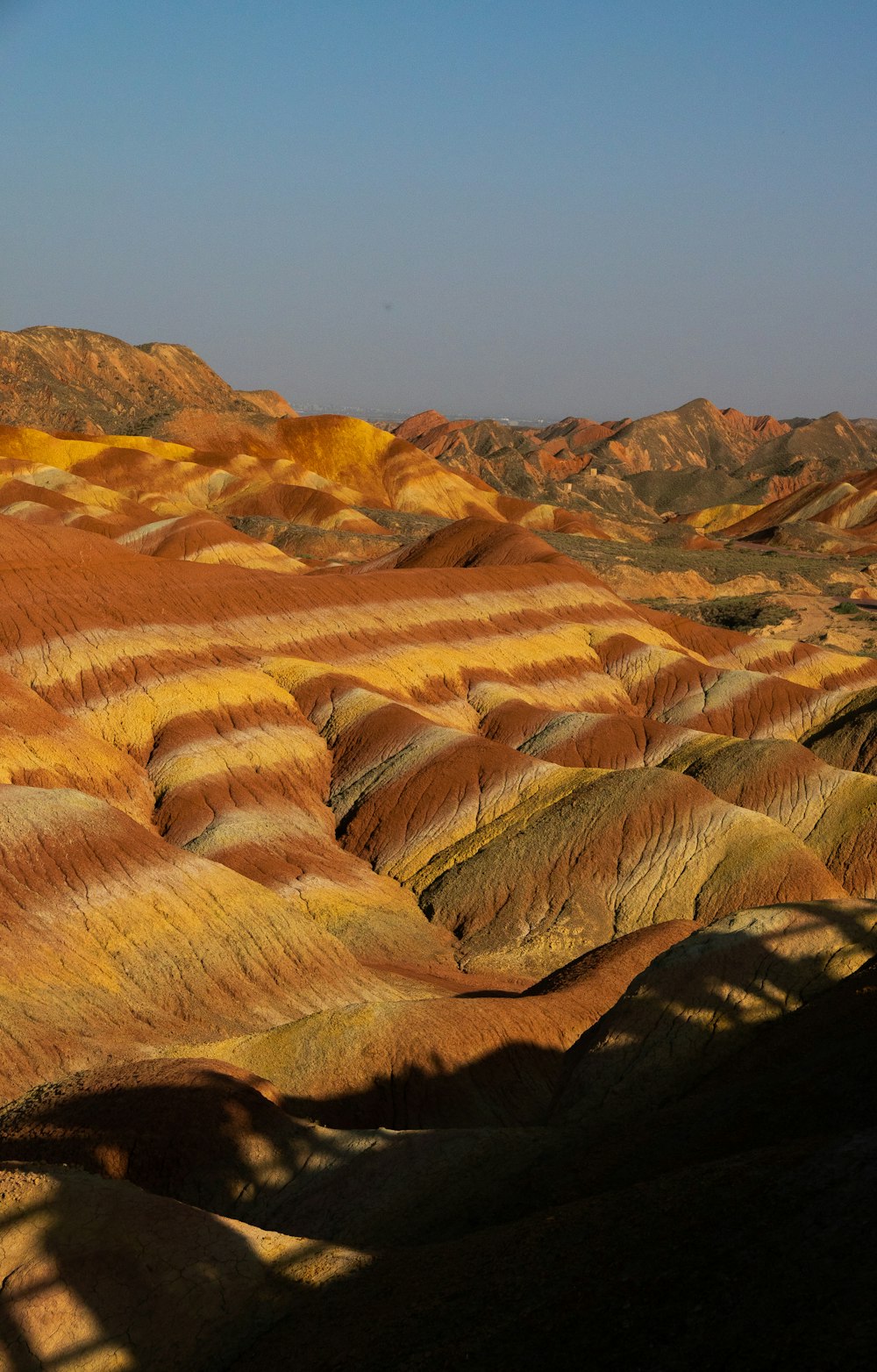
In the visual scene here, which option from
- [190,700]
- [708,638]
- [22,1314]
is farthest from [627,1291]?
[708,638]

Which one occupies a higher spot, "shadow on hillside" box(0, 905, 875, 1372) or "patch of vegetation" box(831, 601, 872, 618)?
"shadow on hillside" box(0, 905, 875, 1372)

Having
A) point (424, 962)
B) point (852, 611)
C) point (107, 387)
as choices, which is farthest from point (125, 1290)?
point (107, 387)

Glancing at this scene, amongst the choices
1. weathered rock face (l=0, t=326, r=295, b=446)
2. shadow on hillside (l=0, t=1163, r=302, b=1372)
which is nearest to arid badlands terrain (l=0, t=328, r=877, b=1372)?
shadow on hillside (l=0, t=1163, r=302, b=1372)

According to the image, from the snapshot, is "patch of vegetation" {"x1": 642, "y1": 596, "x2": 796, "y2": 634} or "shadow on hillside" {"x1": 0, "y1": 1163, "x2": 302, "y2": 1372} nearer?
"shadow on hillside" {"x1": 0, "y1": 1163, "x2": 302, "y2": 1372}

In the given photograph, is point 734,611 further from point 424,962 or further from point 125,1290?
point 125,1290

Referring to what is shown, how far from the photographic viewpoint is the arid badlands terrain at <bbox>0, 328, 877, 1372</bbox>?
11.2 m

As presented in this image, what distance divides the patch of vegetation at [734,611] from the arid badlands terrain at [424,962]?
0.38m

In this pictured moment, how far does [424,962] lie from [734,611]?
172ft

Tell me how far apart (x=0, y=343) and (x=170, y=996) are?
359ft

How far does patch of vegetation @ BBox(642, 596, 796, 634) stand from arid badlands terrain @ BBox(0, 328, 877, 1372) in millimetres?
379

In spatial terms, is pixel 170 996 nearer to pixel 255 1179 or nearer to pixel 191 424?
pixel 255 1179

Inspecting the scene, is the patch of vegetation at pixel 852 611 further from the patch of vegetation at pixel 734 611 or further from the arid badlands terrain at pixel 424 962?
the patch of vegetation at pixel 734 611

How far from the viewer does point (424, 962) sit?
110 feet

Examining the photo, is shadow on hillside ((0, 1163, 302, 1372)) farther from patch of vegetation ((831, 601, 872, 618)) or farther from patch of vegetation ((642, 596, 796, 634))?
patch of vegetation ((831, 601, 872, 618))
